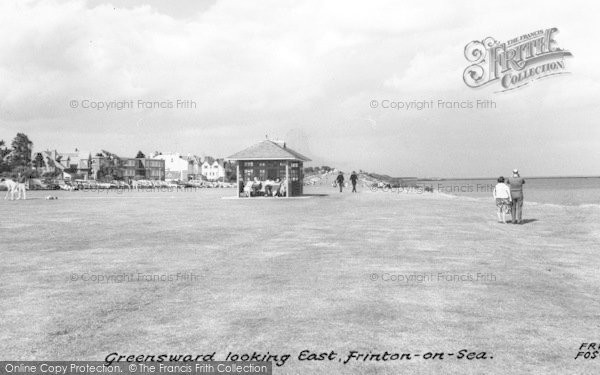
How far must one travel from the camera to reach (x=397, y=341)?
19.0 ft

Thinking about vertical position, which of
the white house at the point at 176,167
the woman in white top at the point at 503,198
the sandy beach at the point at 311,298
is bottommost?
the sandy beach at the point at 311,298

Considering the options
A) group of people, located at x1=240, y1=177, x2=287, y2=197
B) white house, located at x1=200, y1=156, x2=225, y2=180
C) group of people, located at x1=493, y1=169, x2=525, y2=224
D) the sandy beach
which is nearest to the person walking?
group of people, located at x1=493, y1=169, x2=525, y2=224

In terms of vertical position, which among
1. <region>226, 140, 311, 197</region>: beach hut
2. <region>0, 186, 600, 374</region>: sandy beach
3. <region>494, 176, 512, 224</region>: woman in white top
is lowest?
<region>0, 186, 600, 374</region>: sandy beach

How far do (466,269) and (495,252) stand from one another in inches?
108

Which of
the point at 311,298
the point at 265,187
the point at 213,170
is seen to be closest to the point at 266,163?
the point at 265,187

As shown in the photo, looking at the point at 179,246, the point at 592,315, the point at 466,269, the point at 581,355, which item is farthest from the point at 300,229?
the point at 581,355

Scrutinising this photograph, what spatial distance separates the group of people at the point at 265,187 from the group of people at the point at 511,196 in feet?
75.6

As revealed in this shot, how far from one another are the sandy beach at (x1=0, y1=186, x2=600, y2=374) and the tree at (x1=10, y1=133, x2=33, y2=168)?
12202cm

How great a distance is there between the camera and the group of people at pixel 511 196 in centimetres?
2022

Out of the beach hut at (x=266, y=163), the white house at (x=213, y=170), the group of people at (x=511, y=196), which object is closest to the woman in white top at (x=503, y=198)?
the group of people at (x=511, y=196)

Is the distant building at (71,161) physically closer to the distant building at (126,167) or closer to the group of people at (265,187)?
the distant building at (126,167)

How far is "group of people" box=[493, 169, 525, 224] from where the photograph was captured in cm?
2022

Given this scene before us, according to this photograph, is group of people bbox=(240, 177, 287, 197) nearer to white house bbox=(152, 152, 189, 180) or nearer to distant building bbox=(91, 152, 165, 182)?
distant building bbox=(91, 152, 165, 182)

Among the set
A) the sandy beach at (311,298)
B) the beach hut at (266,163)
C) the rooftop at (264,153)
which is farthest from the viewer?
the beach hut at (266,163)
